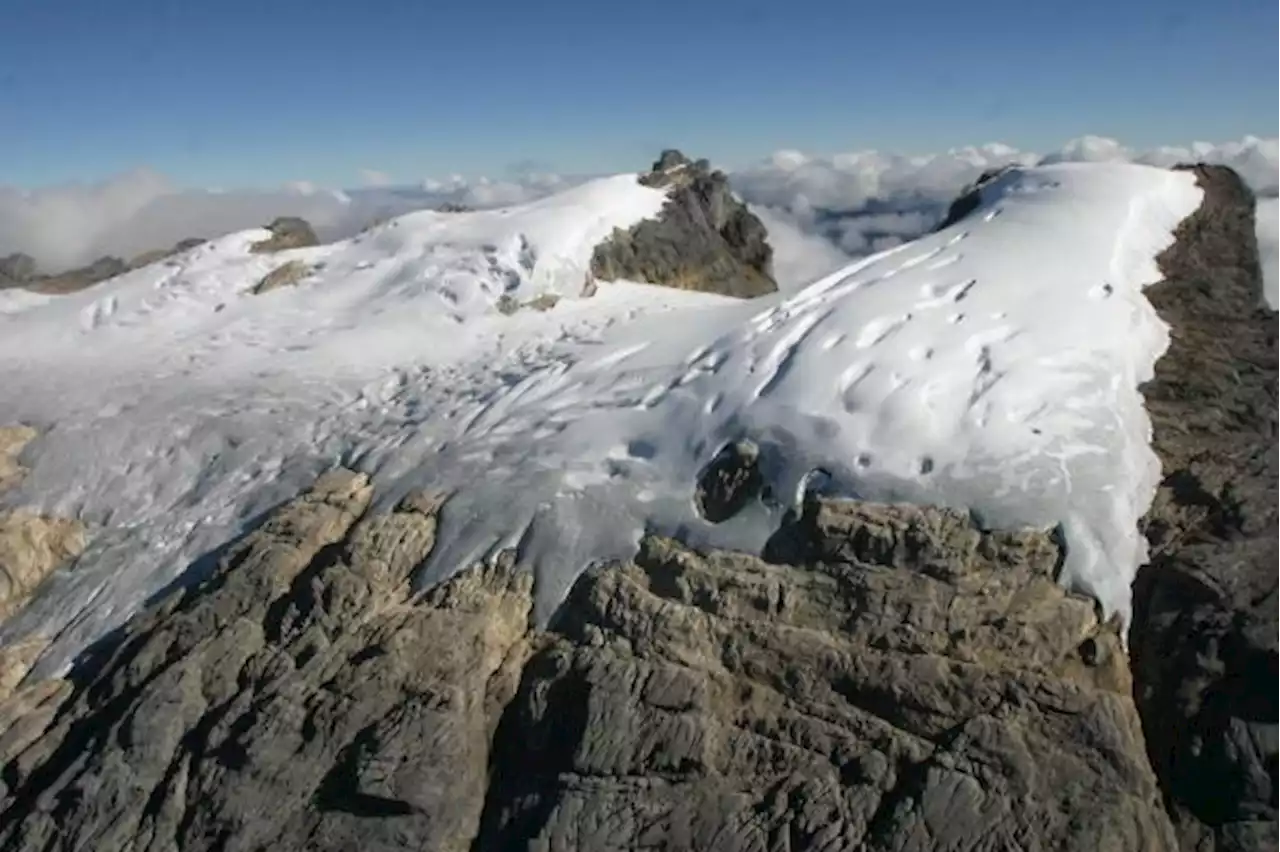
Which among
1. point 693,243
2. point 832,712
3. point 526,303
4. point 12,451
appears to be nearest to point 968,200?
point 693,243

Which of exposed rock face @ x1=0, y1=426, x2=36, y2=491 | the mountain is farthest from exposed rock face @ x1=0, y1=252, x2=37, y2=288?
the mountain

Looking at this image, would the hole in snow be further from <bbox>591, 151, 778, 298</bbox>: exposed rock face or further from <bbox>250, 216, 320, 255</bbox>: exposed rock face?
<bbox>250, 216, 320, 255</bbox>: exposed rock face

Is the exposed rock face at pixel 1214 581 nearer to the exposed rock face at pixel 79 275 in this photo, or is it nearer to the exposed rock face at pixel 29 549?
the exposed rock face at pixel 29 549

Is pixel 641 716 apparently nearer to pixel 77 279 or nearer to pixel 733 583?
pixel 733 583

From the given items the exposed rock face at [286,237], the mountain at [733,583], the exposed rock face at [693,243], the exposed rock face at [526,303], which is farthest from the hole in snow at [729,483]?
the exposed rock face at [286,237]

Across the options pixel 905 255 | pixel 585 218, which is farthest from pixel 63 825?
pixel 585 218

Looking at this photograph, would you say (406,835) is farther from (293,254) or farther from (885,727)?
(293,254)
